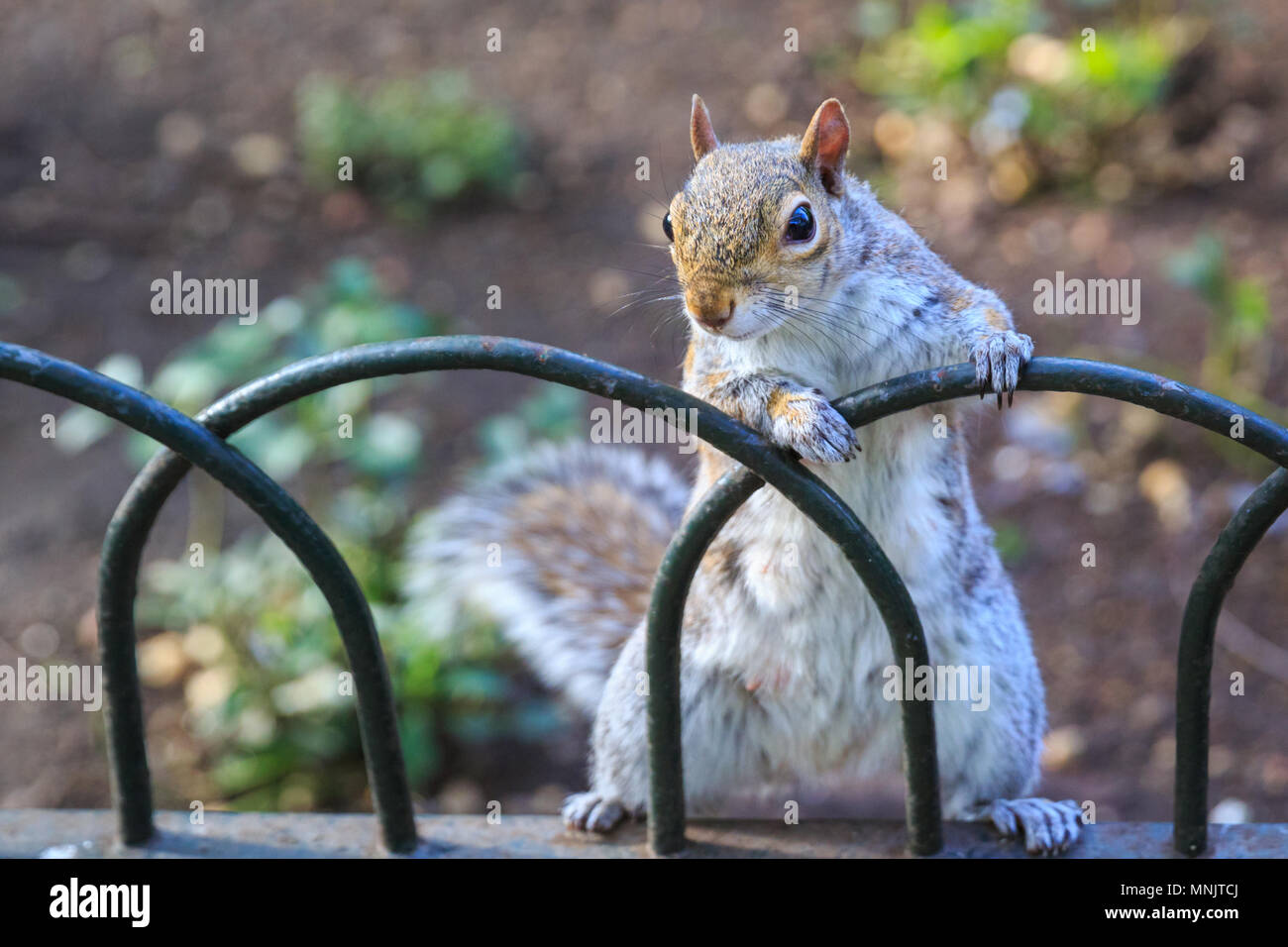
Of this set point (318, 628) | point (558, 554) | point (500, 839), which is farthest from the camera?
point (318, 628)

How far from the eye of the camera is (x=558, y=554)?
1.90 meters

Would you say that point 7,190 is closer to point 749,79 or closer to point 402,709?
point 749,79

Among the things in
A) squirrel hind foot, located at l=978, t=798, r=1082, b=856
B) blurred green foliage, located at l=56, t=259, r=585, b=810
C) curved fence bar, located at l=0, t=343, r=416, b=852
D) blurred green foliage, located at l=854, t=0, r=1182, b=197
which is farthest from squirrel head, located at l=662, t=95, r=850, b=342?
blurred green foliage, located at l=854, t=0, r=1182, b=197

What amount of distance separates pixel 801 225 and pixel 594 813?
2.00ft

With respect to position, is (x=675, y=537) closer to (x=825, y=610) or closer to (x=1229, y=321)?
(x=825, y=610)

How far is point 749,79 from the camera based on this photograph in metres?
4.15

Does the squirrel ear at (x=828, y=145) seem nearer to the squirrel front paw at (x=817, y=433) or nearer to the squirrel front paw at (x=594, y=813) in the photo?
the squirrel front paw at (x=817, y=433)

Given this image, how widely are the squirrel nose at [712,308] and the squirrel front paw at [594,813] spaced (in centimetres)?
47

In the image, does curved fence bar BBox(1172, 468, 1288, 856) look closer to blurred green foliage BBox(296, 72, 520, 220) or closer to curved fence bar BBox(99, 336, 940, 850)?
curved fence bar BBox(99, 336, 940, 850)

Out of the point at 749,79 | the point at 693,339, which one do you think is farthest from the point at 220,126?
the point at 693,339

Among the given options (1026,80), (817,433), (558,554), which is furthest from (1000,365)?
(1026,80)

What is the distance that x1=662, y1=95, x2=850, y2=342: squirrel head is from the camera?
1.24 m

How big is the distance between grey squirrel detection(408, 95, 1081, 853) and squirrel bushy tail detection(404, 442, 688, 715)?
0.04 metres

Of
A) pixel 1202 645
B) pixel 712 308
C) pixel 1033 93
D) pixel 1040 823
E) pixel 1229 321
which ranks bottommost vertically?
pixel 1040 823
